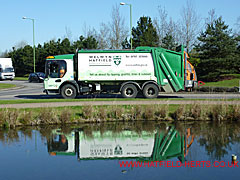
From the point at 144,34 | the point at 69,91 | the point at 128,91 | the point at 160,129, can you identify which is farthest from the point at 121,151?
the point at 144,34

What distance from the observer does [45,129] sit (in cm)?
1212

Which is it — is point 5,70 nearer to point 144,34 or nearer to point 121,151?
point 144,34

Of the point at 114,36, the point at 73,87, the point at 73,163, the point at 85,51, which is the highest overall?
the point at 114,36

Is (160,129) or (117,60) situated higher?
(117,60)

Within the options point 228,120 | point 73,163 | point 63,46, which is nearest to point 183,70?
point 228,120

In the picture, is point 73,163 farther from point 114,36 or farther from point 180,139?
point 114,36

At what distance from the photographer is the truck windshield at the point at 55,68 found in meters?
19.6

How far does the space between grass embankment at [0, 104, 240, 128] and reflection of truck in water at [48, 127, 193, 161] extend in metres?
1.38

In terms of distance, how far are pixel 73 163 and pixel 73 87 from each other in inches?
469

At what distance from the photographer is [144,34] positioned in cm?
4328

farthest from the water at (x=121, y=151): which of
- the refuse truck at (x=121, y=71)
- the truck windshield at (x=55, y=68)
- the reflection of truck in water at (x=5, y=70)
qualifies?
the reflection of truck in water at (x=5, y=70)

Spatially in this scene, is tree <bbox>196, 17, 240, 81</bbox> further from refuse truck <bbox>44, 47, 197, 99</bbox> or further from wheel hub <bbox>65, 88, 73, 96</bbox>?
wheel hub <bbox>65, 88, 73, 96</bbox>

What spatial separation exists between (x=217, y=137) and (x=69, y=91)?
11.2 m

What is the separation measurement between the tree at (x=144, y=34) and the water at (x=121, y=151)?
29431 mm
